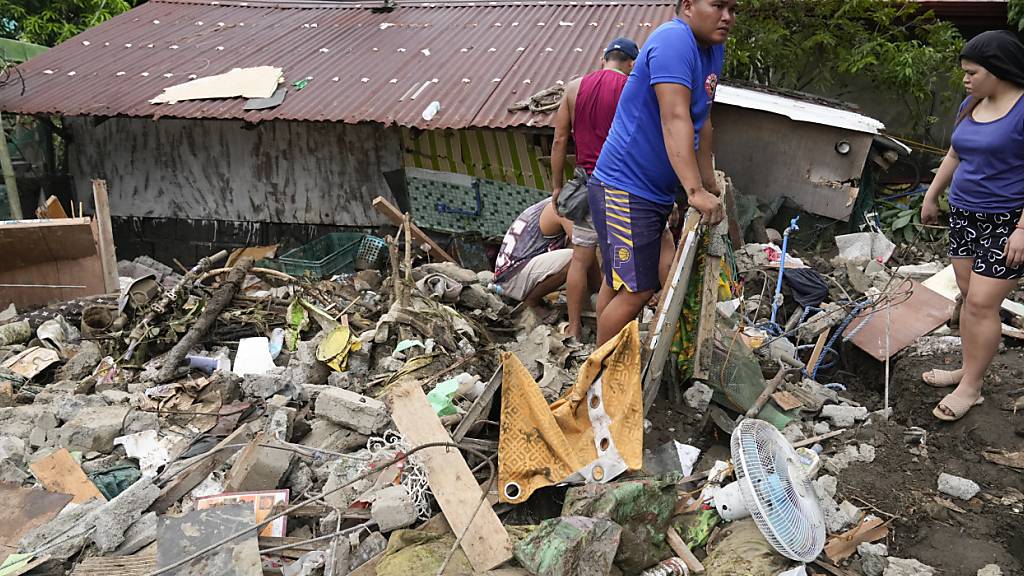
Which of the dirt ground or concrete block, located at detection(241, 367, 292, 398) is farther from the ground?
the dirt ground

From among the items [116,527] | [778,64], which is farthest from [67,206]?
[778,64]

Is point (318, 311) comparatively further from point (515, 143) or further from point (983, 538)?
point (983, 538)

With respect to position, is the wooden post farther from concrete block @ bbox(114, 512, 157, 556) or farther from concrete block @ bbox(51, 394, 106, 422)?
concrete block @ bbox(114, 512, 157, 556)

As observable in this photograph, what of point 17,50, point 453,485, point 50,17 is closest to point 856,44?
point 453,485

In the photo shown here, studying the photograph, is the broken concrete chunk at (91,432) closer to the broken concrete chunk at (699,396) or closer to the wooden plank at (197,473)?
the wooden plank at (197,473)

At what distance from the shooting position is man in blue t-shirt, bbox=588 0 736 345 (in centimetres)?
318

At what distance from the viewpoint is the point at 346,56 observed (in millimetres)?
9180

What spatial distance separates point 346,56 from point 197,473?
683 centimetres

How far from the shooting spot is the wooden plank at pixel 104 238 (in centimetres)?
711

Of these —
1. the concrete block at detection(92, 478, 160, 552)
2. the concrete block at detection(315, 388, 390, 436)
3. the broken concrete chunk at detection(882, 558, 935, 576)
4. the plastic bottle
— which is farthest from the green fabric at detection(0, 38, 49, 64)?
the broken concrete chunk at detection(882, 558, 935, 576)

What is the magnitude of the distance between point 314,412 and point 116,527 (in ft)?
4.36

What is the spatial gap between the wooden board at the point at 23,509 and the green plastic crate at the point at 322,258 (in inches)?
167

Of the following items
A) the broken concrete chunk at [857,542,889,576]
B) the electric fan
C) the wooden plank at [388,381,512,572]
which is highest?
the electric fan

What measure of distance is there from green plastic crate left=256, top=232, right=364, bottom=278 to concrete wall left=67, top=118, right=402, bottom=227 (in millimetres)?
507
